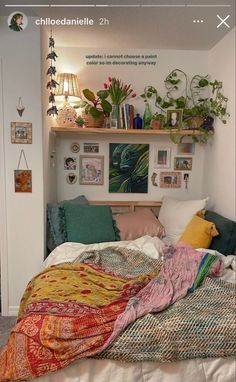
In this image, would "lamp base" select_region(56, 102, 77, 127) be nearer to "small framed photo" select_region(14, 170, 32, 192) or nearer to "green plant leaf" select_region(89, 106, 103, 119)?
"green plant leaf" select_region(89, 106, 103, 119)

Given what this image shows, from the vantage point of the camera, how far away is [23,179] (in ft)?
7.40

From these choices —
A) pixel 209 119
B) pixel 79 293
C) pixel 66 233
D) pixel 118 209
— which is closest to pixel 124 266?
pixel 79 293

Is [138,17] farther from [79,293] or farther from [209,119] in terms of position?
[79,293]

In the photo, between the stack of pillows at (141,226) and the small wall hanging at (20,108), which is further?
the small wall hanging at (20,108)

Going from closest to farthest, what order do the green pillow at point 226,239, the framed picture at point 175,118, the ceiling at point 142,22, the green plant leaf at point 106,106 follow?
the ceiling at point 142,22, the green pillow at point 226,239, the green plant leaf at point 106,106, the framed picture at point 175,118

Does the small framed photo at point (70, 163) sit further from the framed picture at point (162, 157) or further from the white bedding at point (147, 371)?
the white bedding at point (147, 371)

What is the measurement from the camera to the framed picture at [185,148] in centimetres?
288

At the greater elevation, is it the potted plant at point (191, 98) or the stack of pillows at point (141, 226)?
the potted plant at point (191, 98)

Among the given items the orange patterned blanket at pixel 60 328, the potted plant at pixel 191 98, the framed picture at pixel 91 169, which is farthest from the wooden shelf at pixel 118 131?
the orange patterned blanket at pixel 60 328

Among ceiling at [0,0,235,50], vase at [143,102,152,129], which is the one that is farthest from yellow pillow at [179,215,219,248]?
ceiling at [0,0,235,50]

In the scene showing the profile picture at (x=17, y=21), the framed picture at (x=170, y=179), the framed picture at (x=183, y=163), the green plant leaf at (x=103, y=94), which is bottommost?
the framed picture at (x=170, y=179)

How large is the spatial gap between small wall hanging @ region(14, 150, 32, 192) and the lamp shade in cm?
71

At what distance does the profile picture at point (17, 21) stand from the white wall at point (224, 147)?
1594 millimetres

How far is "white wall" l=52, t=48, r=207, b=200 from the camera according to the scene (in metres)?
2.72
